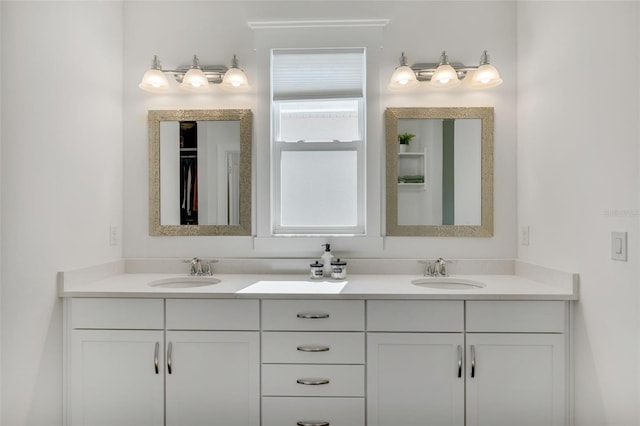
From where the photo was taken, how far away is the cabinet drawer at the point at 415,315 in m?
1.69

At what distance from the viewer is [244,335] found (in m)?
1.72

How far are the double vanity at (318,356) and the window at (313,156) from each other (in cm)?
64

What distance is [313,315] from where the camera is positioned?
5.64 ft

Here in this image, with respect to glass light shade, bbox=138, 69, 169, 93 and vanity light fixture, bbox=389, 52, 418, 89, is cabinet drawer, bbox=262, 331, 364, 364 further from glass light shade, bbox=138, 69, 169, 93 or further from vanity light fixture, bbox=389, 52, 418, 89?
glass light shade, bbox=138, 69, 169, 93

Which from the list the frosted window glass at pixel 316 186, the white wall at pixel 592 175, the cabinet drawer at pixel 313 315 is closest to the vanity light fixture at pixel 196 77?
the frosted window glass at pixel 316 186

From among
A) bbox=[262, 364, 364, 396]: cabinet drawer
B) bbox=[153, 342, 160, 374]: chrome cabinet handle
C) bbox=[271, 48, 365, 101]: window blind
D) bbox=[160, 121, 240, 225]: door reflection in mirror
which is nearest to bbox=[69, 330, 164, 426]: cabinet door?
bbox=[153, 342, 160, 374]: chrome cabinet handle

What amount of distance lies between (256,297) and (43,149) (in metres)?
1.15

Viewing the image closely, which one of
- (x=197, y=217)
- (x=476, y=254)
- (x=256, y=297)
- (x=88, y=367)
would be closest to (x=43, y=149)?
(x=197, y=217)

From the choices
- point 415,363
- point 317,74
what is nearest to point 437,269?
point 415,363

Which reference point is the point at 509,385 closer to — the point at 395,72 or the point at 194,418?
the point at 194,418

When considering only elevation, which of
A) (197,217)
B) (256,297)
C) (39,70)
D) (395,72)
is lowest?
(256,297)

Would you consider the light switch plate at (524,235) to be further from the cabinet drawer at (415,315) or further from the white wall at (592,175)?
the cabinet drawer at (415,315)

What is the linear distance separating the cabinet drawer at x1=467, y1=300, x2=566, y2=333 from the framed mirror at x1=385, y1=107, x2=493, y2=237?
596mm

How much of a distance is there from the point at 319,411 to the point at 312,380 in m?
0.14
